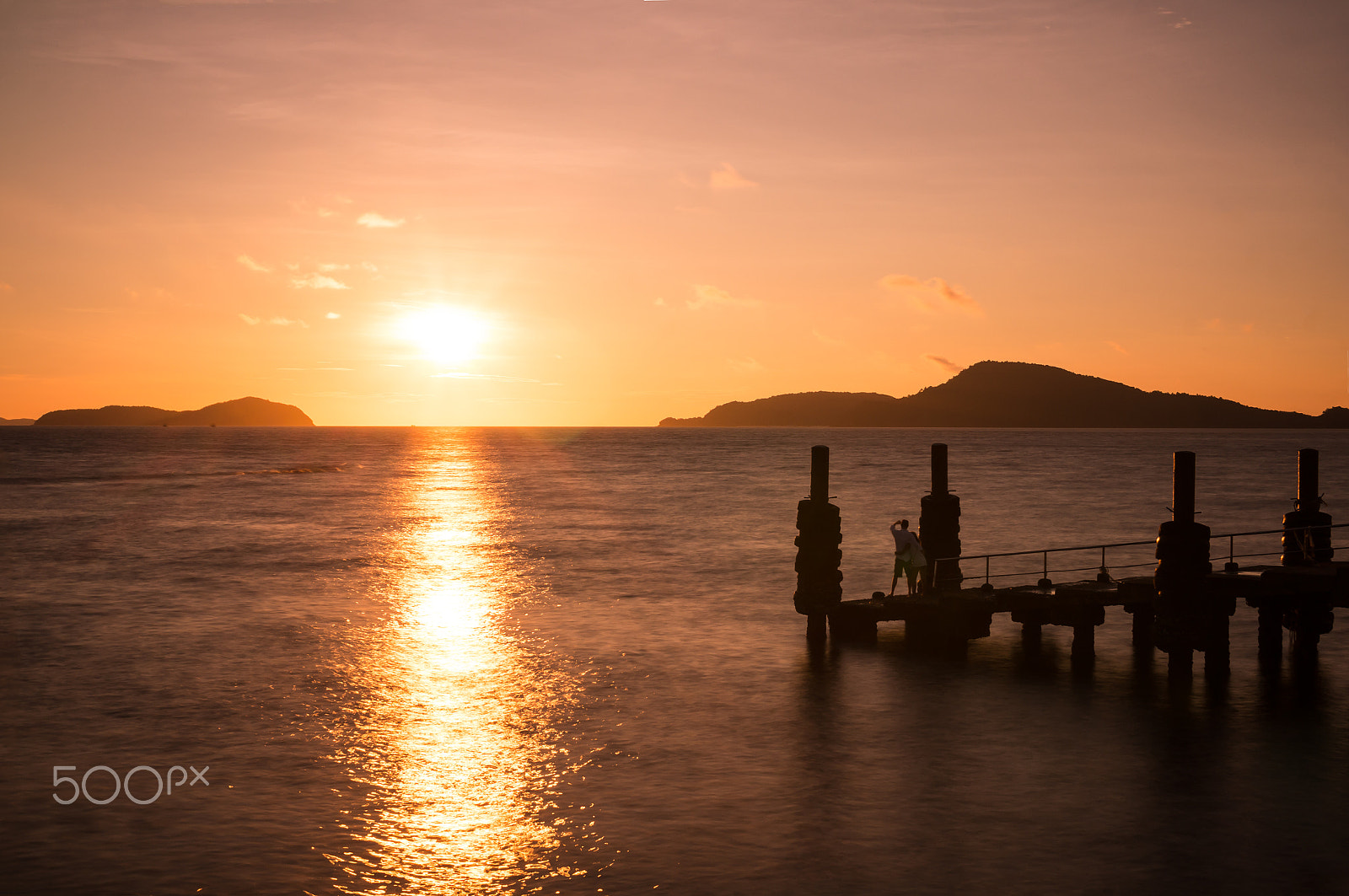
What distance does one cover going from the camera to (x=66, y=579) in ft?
128

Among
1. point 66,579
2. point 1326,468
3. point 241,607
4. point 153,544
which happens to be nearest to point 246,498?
point 153,544

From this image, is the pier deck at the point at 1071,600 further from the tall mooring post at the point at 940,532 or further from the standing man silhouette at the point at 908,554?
the tall mooring post at the point at 940,532

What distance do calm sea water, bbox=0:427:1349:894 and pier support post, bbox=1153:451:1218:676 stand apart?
1265mm

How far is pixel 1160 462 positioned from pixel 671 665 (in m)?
148

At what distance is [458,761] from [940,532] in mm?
13517

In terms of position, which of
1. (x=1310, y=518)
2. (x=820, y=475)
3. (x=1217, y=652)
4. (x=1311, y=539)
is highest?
(x=820, y=475)

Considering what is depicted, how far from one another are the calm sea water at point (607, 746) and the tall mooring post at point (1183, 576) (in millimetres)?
1220

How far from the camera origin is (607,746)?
18.0m

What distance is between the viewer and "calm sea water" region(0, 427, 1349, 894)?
42.7 feet

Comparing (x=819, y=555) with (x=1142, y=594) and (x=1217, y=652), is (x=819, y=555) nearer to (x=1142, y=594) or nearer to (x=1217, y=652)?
(x=1142, y=594)

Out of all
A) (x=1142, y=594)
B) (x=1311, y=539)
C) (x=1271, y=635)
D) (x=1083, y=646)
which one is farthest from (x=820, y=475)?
(x=1311, y=539)

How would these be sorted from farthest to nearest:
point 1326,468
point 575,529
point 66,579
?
1. point 1326,468
2. point 575,529
3. point 66,579

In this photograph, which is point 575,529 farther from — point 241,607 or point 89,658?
point 89,658

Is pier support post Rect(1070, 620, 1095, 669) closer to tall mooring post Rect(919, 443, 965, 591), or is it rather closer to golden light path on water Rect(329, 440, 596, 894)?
tall mooring post Rect(919, 443, 965, 591)
